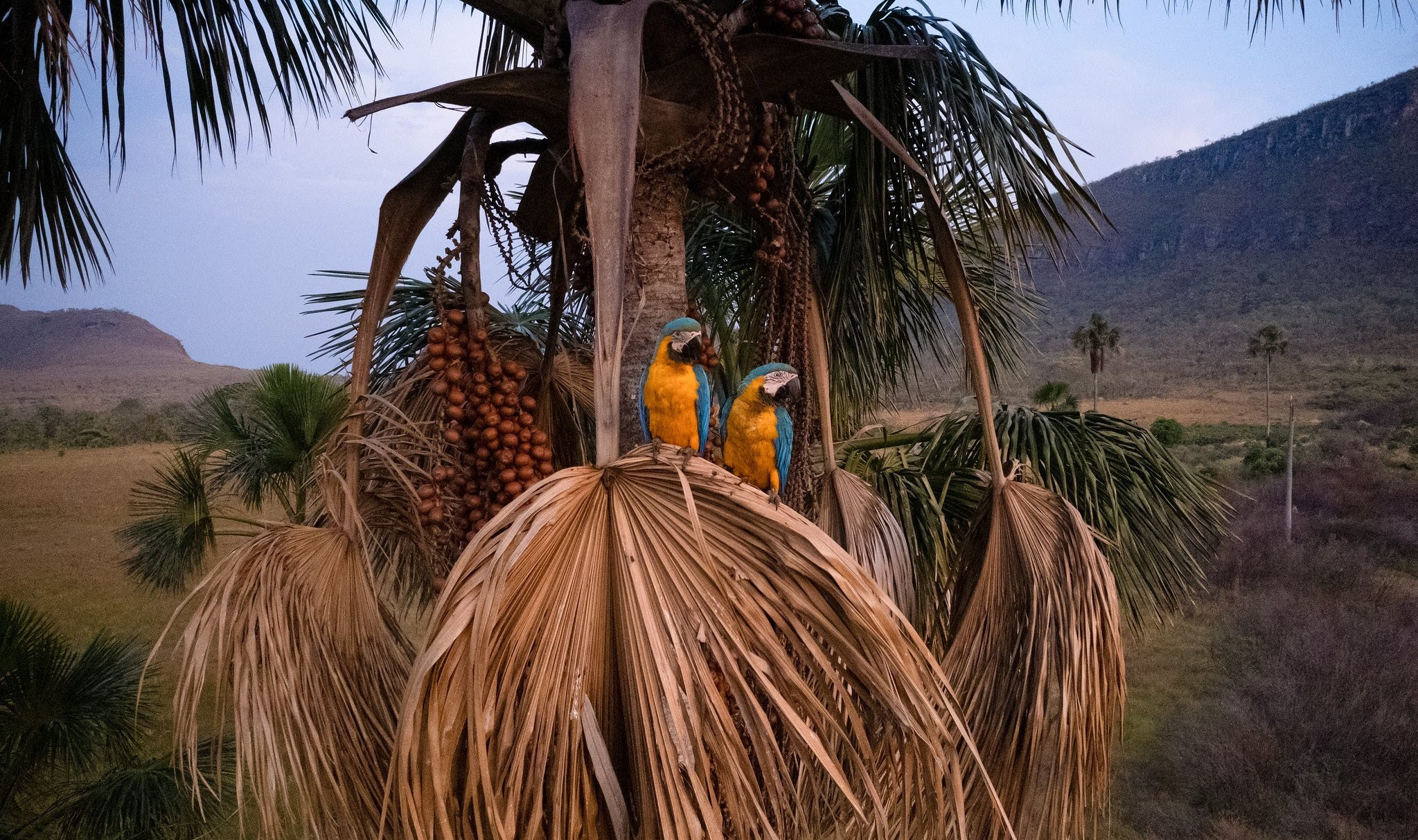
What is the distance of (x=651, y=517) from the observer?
1.21m

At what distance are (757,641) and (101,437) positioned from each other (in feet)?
24.2

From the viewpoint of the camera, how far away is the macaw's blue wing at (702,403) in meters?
2.07

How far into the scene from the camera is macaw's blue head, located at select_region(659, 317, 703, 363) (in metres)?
1.86

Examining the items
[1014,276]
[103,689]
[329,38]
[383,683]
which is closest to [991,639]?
[1014,276]

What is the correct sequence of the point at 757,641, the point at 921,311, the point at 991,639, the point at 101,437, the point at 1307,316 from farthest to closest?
the point at 1307,316 → the point at 101,437 → the point at 921,311 → the point at 991,639 → the point at 757,641

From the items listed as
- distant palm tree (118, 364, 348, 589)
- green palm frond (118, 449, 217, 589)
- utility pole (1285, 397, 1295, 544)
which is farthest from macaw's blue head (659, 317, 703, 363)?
utility pole (1285, 397, 1295, 544)

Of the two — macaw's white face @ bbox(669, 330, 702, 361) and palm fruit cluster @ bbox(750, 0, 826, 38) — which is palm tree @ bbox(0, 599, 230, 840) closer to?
macaw's white face @ bbox(669, 330, 702, 361)

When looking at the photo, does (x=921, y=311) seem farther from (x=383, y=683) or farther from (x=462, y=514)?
(x=383, y=683)

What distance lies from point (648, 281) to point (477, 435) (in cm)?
63

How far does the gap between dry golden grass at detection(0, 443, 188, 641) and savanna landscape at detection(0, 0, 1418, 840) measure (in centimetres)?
3

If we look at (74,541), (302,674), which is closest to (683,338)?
(302,674)

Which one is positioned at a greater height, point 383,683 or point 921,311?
point 921,311

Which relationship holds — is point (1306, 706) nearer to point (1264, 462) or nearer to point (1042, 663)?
point (1264, 462)

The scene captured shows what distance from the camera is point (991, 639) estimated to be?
204 cm
